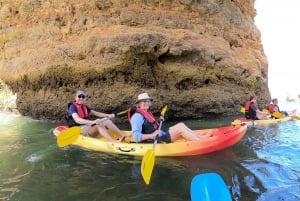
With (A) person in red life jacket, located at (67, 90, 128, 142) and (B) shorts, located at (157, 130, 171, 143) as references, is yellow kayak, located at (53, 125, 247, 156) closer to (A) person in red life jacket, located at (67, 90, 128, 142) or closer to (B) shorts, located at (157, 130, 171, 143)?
(B) shorts, located at (157, 130, 171, 143)

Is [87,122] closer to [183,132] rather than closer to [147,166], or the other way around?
[183,132]

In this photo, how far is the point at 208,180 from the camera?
Result: 6.59 ft

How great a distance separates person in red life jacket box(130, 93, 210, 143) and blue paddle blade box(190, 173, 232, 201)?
389 cm

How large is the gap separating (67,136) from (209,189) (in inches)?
179

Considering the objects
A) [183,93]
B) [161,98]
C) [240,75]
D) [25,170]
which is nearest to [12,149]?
[25,170]

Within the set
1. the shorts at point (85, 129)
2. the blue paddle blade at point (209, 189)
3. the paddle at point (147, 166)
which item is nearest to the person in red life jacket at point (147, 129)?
the paddle at point (147, 166)

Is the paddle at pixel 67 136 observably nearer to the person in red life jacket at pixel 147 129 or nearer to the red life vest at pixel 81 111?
the red life vest at pixel 81 111

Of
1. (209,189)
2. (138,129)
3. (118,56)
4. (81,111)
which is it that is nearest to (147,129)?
(138,129)

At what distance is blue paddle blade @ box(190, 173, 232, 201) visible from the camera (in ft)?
6.37

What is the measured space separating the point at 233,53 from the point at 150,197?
9.01 metres

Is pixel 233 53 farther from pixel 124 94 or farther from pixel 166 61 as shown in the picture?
pixel 124 94

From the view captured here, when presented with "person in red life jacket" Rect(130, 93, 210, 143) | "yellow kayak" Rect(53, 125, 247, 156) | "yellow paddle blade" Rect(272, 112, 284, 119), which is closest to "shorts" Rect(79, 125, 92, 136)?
"yellow kayak" Rect(53, 125, 247, 156)

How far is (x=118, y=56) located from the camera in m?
9.20

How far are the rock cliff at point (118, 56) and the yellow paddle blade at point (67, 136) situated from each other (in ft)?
11.1
